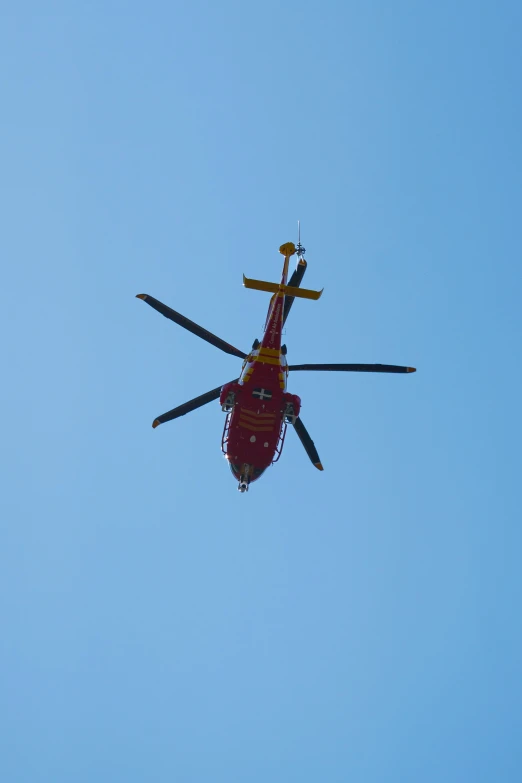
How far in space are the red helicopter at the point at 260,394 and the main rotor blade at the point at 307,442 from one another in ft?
2.31

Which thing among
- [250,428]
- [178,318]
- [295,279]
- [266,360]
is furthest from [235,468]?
[295,279]

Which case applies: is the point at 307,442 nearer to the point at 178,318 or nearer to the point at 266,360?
the point at 266,360

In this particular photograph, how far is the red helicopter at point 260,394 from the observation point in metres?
33.8

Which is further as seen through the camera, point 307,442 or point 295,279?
point 307,442

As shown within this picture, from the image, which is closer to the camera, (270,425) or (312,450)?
(270,425)

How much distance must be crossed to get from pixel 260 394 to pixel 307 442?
4.35 m

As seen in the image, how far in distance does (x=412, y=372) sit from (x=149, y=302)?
12731 mm

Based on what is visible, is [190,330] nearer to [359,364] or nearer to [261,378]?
[261,378]

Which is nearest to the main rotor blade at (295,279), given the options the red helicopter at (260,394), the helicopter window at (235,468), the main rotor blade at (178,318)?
the red helicopter at (260,394)

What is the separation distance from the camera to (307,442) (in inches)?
1442

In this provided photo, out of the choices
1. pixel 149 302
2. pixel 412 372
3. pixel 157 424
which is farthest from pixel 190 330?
pixel 412 372

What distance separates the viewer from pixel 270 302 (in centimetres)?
3481

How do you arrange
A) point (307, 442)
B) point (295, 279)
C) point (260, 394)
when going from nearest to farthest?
point (260, 394) → point (295, 279) → point (307, 442)

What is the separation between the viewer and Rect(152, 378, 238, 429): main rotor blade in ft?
116
